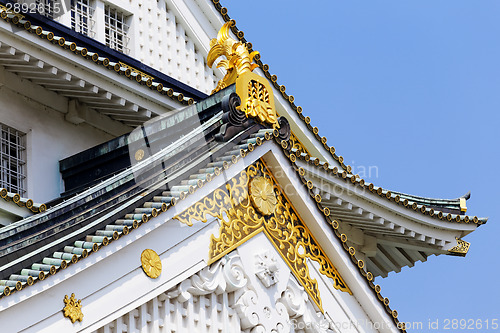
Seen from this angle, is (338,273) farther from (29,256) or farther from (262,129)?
(29,256)

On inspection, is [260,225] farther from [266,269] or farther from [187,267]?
[187,267]

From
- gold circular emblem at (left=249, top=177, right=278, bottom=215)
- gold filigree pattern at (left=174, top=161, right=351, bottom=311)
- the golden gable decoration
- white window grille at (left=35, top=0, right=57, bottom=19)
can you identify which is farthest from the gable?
white window grille at (left=35, top=0, right=57, bottom=19)

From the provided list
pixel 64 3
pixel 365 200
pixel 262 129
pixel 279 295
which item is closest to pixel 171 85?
pixel 64 3

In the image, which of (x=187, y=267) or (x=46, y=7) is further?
(x=46, y=7)

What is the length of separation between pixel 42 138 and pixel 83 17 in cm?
262

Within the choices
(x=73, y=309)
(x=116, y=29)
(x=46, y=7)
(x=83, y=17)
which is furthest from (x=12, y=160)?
(x=73, y=309)

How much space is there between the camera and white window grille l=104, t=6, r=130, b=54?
1669cm

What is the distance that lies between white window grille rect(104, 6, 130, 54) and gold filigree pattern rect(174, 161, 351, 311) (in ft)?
19.2

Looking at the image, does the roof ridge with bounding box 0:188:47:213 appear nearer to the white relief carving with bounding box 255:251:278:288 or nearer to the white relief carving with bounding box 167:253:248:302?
the white relief carving with bounding box 167:253:248:302

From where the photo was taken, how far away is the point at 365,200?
51.6 ft

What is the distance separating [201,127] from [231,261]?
1.55 metres

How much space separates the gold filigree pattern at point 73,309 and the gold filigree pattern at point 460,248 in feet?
28.6

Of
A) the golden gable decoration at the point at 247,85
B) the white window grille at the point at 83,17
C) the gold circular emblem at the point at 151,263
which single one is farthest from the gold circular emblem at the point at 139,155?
the white window grille at the point at 83,17

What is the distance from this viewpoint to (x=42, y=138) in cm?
1454
